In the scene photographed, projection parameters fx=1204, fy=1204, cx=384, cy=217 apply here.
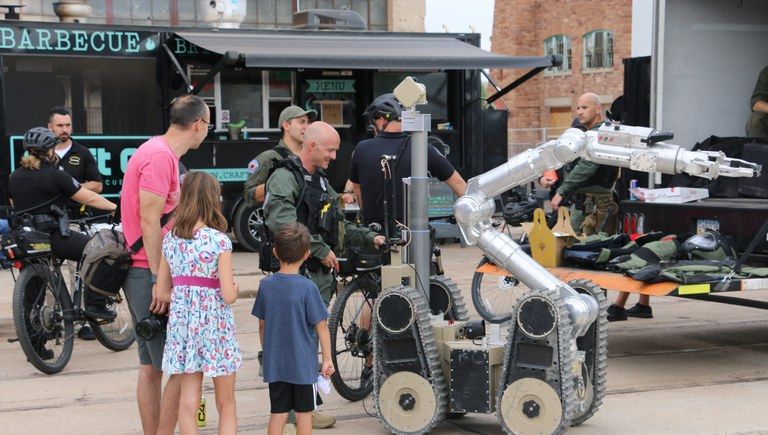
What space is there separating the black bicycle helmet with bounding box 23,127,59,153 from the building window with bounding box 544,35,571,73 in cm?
2986

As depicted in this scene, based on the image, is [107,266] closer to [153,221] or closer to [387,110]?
[153,221]

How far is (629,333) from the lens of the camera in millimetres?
10141

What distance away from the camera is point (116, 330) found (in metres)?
9.76

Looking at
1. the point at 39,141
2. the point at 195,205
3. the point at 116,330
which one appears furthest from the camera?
the point at 116,330

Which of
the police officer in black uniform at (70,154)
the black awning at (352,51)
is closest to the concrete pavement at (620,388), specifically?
the police officer in black uniform at (70,154)

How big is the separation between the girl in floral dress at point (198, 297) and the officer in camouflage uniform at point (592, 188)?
17.3ft

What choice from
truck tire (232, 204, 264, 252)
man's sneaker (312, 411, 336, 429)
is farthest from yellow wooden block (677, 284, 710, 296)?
truck tire (232, 204, 264, 252)

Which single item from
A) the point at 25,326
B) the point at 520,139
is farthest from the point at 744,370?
the point at 520,139

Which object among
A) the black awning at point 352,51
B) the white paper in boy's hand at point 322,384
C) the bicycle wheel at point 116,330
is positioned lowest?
the bicycle wheel at point 116,330

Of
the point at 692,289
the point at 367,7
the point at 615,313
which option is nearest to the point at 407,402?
the point at 692,289

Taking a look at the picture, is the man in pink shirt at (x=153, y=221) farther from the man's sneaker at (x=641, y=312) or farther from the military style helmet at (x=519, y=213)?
the man's sneaker at (x=641, y=312)

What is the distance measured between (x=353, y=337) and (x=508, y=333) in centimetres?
135

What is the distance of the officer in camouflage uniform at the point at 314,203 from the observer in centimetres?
690

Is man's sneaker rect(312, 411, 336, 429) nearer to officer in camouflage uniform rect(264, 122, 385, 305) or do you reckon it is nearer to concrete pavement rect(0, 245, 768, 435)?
concrete pavement rect(0, 245, 768, 435)
